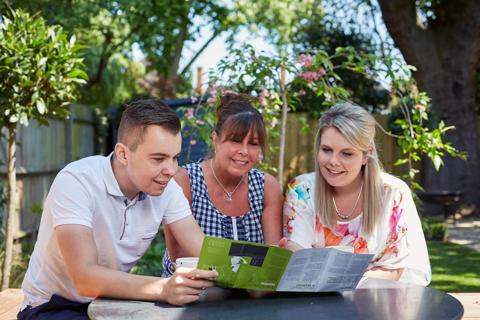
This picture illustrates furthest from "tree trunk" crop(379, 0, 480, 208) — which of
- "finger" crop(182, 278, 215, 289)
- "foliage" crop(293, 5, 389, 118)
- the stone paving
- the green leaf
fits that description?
"finger" crop(182, 278, 215, 289)

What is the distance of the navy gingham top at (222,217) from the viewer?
3154 millimetres

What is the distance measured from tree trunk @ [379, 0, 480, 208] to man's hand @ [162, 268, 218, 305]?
31.0ft

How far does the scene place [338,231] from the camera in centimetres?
299

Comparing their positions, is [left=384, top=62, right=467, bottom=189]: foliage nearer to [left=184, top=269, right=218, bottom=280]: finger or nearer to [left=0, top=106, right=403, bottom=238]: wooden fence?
[left=0, top=106, right=403, bottom=238]: wooden fence

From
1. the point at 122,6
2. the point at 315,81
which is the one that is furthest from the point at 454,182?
the point at 315,81

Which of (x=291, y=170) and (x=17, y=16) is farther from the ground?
(x=17, y=16)

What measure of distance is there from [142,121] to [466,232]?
8.14 meters

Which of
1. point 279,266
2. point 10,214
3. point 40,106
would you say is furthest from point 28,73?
point 279,266

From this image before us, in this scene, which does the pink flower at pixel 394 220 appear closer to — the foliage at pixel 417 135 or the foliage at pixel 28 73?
the foliage at pixel 417 135

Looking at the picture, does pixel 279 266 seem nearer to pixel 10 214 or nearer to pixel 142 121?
pixel 142 121

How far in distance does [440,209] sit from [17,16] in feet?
27.4

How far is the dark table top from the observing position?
1918mm

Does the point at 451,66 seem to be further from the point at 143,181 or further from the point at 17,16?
the point at 143,181

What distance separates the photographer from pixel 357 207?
2.98m
